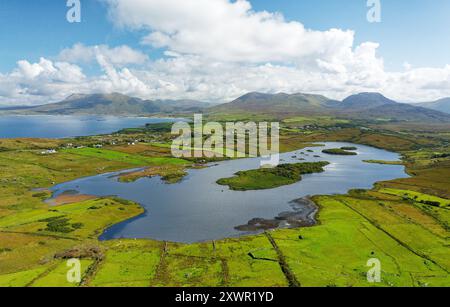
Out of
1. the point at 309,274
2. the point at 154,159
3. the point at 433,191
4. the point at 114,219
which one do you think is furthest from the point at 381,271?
the point at 154,159

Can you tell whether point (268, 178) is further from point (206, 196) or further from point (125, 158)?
point (125, 158)

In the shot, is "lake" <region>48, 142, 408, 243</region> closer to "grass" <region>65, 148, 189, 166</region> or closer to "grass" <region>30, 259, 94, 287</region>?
"grass" <region>30, 259, 94, 287</region>

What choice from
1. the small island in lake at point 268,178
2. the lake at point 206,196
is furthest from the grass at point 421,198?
the small island in lake at point 268,178

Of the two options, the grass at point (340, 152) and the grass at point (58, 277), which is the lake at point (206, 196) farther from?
the grass at point (340, 152)

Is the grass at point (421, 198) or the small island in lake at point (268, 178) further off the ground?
the small island in lake at point (268, 178)

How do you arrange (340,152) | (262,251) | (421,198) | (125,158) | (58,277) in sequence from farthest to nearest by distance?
(340,152) < (125,158) < (421,198) < (262,251) < (58,277)

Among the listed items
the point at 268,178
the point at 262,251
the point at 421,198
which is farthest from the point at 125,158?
the point at 421,198

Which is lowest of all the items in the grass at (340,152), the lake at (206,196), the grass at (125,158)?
the lake at (206,196)
